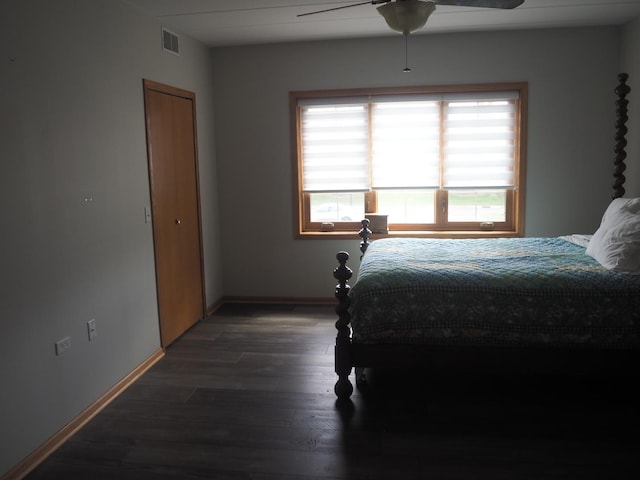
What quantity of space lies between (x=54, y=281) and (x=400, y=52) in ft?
12.3

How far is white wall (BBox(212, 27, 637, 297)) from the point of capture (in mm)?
4789

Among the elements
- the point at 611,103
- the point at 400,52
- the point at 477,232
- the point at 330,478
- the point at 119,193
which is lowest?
the point at 330,478

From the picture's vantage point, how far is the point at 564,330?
2.87 metres

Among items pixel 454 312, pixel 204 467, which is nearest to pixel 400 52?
pixel 454 312

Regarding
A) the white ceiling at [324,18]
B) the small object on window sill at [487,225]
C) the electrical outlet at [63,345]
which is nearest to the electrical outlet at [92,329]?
the electrical outlet at [63,345]

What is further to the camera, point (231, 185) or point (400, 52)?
point (231, 185)

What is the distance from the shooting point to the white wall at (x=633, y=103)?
4.37 meters

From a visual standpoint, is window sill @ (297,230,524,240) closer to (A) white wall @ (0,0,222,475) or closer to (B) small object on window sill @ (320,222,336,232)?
(B) small object on window sill @ (320,222,336,232)

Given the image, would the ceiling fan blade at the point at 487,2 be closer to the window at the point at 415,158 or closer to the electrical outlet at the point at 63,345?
the window at the point at 415,158

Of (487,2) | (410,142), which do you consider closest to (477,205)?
(410,142)

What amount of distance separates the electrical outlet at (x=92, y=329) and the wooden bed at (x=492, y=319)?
Result: 1539mm

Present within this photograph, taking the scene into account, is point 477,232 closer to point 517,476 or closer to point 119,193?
point 517,476

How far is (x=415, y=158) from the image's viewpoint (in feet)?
16.7

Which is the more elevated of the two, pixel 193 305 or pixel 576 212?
pixel 576 212
